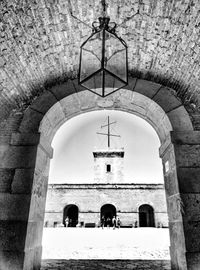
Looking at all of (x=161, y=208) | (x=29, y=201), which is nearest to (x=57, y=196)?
(x=161, y=208)

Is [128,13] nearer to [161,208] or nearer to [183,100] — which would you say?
[183,100]

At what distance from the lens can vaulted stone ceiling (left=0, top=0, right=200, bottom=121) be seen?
3.07m

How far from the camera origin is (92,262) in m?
4.25

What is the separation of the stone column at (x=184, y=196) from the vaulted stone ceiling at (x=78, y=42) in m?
0.95

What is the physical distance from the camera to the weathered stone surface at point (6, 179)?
3.65 meters

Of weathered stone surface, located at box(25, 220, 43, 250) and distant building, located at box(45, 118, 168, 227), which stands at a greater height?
distant building, located at box(45, 118, 168, 227)

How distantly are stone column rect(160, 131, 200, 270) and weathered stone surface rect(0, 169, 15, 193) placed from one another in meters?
2.97

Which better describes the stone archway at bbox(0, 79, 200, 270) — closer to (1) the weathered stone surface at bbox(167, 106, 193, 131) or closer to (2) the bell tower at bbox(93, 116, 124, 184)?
(1) the weathered stone surface at bbox(167, 106, 193, 131)

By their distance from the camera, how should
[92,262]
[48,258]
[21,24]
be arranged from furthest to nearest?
1. [48,258]
2. [92,262]
3. [21,24]

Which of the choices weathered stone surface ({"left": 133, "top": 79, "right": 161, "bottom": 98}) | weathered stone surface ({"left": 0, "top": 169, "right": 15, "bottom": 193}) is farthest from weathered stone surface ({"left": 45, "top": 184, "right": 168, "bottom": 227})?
weathered stone surface ({"left": 0, "top": 169, "right": 15, "bottom": 193})

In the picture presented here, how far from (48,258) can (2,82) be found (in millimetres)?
3806

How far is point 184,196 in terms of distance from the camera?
3508 millimetres

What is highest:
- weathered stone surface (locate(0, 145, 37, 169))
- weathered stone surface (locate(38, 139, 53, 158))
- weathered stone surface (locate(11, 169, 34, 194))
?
weathered stone surface (locate(38, 139, 53, 158))

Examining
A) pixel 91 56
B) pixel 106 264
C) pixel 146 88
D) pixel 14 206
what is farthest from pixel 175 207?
pixel 91 56
